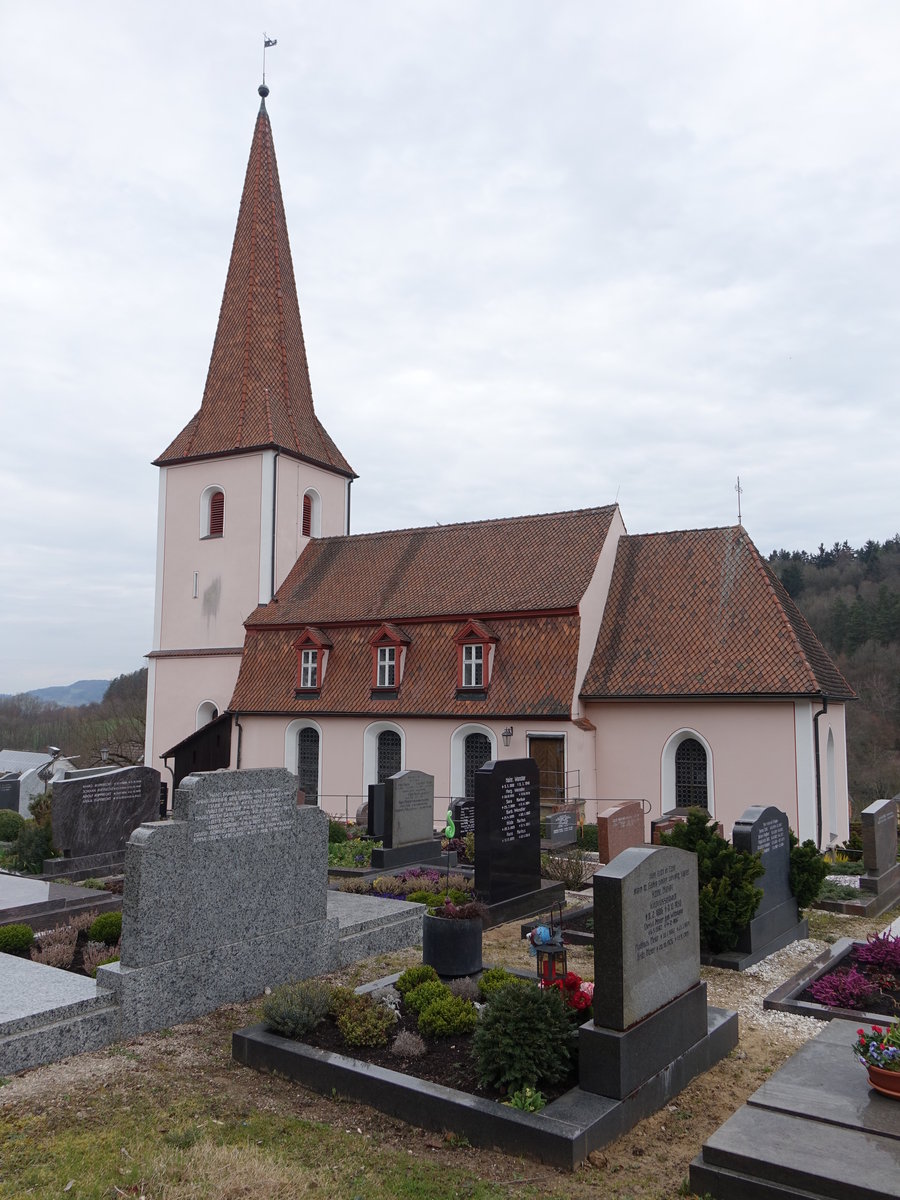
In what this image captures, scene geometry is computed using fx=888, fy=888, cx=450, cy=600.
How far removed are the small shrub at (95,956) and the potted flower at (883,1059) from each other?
21.5 ft

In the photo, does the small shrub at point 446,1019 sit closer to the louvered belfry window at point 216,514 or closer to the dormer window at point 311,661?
the dormer window at point 311,661

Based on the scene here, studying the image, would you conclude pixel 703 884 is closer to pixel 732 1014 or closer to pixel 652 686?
pixel 732 1014

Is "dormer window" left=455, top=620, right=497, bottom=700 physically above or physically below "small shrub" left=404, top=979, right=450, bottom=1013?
above

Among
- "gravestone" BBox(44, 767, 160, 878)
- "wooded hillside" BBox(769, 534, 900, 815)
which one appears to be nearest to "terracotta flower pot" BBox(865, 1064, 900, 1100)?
"gravestone" BBox(44, 767, 160, 878)

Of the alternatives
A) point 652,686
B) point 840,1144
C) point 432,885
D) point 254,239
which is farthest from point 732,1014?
point 254,239

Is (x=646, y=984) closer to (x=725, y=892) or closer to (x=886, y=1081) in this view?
(x=886, y=1081)

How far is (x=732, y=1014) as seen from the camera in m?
7.51

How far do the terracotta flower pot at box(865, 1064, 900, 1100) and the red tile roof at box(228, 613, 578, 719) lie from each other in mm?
16106

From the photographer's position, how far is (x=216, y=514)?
30.5 metres

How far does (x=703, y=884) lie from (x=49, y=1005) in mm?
6931

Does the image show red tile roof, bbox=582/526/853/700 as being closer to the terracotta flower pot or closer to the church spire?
the church spire

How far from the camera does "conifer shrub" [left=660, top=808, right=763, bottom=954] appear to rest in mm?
10117

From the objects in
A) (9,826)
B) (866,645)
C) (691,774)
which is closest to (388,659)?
(691,774)

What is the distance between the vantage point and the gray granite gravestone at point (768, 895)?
10305 millimetres
